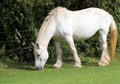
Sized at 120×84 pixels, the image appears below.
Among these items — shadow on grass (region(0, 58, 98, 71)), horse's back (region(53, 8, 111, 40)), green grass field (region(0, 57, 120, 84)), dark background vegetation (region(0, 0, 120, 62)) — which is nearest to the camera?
green grass field (region(0, 57, 120, 84))

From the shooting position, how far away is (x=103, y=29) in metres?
12.7

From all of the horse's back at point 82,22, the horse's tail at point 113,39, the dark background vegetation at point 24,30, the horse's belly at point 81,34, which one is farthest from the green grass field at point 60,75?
the dark background vegetation at point 24,30

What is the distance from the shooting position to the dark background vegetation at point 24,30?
13.8m

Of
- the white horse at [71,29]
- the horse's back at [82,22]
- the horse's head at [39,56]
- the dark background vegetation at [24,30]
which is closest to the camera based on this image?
the horse's head at [39,56]

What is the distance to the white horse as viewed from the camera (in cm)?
1176

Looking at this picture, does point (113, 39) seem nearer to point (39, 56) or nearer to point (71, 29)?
point (71, 29)

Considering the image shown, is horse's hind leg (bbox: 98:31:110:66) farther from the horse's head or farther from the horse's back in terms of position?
the horse's head

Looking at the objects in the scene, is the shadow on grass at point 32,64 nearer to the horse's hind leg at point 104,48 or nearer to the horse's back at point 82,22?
the horse's hind leg at point 104,48

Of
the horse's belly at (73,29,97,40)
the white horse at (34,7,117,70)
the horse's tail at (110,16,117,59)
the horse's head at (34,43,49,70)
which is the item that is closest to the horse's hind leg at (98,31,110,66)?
the white horse at (34,7,117,70)

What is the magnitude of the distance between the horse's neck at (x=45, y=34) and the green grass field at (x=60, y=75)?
741 mm

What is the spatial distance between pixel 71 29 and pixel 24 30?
2365mm

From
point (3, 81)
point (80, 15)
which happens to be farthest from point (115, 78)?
point (80, 15)

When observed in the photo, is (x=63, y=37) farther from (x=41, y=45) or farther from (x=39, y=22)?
(x=39, y=22)

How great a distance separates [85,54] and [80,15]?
2300 millimetres
